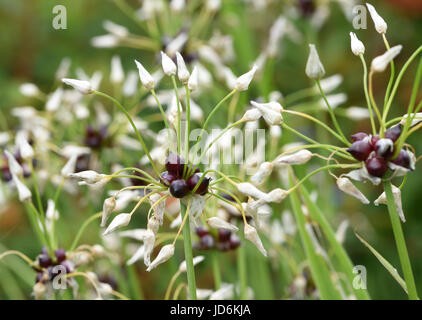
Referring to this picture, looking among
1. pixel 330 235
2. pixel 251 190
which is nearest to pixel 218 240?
pixel 330 235

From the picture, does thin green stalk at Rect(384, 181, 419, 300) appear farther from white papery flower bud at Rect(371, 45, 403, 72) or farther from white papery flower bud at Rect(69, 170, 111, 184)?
white papery flower bud at Rect(69, 170, 111, 184)

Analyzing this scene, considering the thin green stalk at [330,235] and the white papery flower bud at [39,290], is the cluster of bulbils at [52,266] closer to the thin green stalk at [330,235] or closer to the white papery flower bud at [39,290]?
the white papery flower bud at [39,290]

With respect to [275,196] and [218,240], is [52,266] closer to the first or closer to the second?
[218,240]

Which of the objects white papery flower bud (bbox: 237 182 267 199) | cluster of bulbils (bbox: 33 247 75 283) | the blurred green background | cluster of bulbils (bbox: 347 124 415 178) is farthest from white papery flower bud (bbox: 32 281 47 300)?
the blurred green background

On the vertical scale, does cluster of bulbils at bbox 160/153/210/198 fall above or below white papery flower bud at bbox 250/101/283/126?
below
